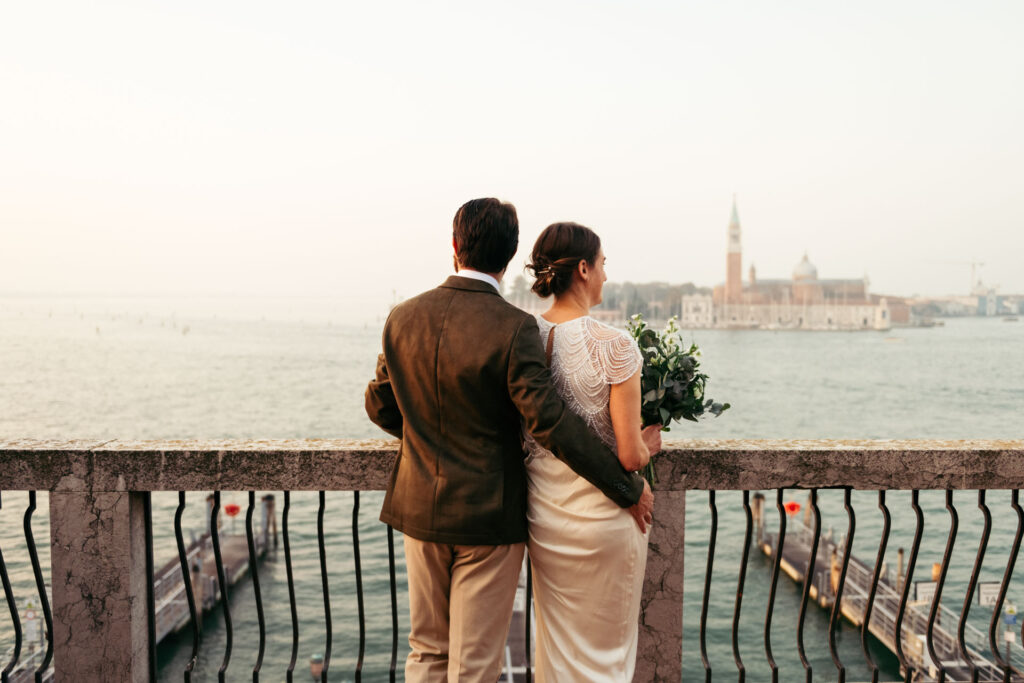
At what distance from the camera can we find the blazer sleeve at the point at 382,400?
2873mm

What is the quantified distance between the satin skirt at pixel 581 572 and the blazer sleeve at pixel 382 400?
523 mm

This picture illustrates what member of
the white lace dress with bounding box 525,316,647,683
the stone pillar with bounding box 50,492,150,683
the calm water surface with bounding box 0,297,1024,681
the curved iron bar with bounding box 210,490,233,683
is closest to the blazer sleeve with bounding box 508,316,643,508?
the white lace dress with bounding box 525,316,647,683

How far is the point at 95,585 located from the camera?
3520 mm

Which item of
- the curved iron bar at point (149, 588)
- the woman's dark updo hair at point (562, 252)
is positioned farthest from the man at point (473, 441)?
the curved iron bar at point (149, 588)

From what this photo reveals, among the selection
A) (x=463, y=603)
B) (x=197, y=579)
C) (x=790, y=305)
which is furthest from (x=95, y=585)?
(x=790, y=305)

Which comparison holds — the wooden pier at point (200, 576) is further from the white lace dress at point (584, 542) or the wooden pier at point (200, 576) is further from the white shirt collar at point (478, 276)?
the white shirt collar at point (478, 276)

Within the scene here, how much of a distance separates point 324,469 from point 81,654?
1.34m

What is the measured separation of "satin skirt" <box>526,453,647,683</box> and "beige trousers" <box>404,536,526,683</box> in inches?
5.3

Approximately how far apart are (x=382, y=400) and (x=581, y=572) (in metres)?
0.91

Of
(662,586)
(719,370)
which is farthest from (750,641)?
(719,370)

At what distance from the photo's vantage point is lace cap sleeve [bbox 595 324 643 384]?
2670mm

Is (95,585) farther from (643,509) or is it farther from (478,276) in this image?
(643,509)

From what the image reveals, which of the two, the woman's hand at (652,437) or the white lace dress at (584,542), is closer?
the white lace dress at (584,542)

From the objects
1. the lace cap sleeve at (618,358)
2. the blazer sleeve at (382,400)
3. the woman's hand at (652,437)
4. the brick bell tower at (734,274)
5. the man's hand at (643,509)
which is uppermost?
the brick bell tower at (734,274)
